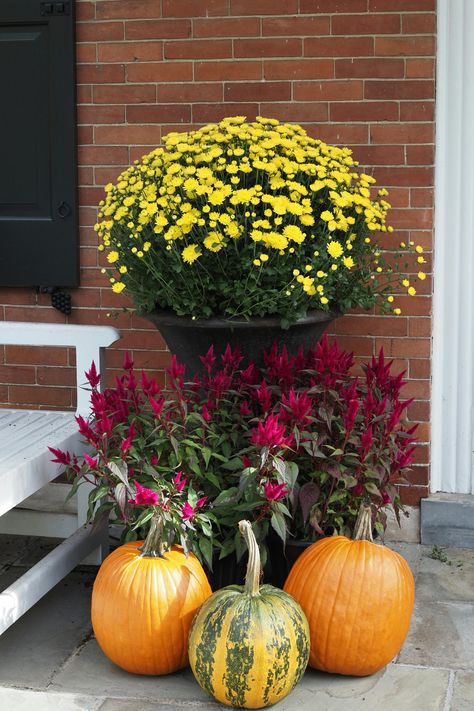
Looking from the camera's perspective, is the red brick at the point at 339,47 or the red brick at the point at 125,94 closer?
the red brick at the point at 339,47

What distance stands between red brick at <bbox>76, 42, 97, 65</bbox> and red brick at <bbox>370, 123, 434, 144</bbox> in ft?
3.89

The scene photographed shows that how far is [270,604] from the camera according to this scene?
2768 mm

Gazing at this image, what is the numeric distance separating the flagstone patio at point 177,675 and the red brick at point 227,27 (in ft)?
7.35

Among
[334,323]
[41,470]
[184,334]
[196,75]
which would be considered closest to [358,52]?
[196,75]

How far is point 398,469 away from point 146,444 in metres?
0.81

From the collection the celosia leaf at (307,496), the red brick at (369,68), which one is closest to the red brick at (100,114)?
the red brick at (369,68)

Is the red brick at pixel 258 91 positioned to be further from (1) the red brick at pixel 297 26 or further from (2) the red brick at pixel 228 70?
(1) the red brick at pixel 297 26

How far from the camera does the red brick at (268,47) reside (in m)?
3.96

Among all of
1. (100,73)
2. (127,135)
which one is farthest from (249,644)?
(100,73)

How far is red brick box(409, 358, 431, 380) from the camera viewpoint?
13.2 feet

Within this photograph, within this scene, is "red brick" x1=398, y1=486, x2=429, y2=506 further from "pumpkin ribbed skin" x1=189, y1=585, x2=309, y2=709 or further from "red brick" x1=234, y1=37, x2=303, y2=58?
"red brick" x1=234, y1=37, x2=303, y2=58

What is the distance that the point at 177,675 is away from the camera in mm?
3010

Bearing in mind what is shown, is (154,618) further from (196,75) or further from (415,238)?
(196,75)

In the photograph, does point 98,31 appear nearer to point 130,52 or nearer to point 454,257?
point 130,52
